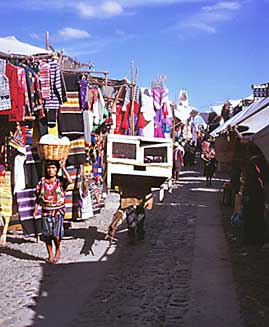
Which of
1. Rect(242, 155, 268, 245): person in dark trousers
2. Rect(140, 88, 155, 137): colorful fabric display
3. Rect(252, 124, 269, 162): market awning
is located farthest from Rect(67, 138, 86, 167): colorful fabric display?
Rect(140, 88, 155, 137): colorful fabric display

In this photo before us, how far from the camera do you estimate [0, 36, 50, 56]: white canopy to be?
8.07 meters

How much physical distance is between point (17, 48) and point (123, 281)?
157 inches

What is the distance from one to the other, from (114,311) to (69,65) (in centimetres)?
565

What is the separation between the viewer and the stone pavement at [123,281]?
5.23 meters

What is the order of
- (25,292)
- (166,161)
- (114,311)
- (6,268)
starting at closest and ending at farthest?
(114,311) < (25,292) < (6,268) < (166,161)

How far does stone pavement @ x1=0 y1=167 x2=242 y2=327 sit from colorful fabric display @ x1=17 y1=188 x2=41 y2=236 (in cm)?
31

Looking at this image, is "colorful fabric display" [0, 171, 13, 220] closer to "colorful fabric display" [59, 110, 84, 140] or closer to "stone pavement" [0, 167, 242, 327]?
"stone pavement" [0, 167, 242, 327]

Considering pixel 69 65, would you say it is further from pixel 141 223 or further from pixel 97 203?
pixel 141 223

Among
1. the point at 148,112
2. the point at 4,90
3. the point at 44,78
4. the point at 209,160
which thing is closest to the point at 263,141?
the point at 4,90

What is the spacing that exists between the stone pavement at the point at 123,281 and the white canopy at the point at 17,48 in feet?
9.76

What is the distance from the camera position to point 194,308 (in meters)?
5.46

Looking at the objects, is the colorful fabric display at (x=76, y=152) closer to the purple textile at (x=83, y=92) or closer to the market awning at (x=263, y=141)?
the purple textile at (x=83, y=92)

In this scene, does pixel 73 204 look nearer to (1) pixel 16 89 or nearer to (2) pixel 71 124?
(2) pixel 71 124

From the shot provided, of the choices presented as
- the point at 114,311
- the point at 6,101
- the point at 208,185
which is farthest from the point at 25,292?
the point at 208,185
